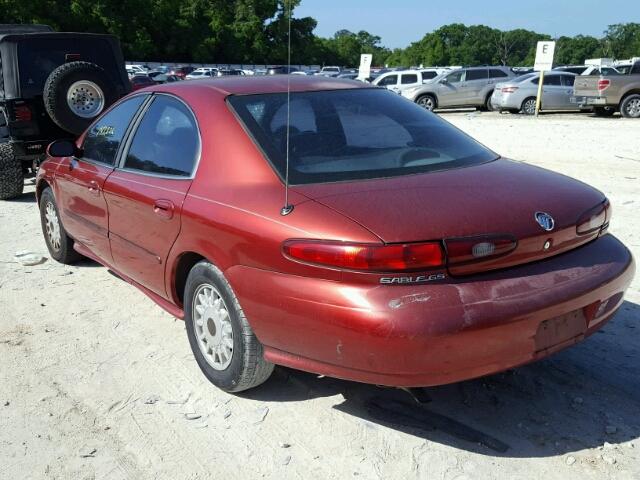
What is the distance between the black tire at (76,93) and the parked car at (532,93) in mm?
15756

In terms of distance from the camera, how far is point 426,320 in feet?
8.24

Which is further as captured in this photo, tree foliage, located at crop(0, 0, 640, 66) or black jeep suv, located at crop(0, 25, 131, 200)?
tree foliage, located at crop(0, 0, 640, 66)

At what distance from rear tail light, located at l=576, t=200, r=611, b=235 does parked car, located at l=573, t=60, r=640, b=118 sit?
1716 cm

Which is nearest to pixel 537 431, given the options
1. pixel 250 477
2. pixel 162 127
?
pixel 250 477

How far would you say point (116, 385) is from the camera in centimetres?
359

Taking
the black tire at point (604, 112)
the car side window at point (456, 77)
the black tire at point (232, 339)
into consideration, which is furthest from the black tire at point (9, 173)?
the car side window at point (456, 77)

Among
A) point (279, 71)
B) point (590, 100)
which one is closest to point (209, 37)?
point (590, 100)

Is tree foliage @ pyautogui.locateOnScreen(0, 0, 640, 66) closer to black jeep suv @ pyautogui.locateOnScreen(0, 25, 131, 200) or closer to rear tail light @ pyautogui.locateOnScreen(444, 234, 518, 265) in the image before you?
black jeep suv @ pyautogui.locateOnScreen(0, 25, 131, 200)

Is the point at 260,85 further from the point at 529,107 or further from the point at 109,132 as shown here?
the point at 529,107

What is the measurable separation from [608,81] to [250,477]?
61.6 feet

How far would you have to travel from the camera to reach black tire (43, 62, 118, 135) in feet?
25.8

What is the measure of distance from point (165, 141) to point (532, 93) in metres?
19.4

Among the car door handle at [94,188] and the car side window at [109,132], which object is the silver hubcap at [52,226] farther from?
the car door handle at [94,188]

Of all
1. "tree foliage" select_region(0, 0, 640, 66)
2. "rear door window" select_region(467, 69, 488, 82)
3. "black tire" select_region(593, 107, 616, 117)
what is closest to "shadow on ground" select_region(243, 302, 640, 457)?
"black tire" select_region(593, 107, 616, 117)
